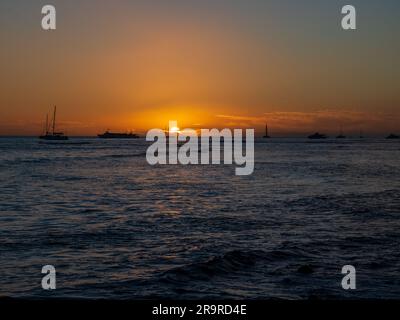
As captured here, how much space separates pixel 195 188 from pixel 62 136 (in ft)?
565

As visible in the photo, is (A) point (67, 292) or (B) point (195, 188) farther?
(B) point (195, 188)

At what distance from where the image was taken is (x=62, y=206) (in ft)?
67.7

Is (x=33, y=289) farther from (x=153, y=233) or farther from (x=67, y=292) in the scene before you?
(x=153, y=233)

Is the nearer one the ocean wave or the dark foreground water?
the dark foreground water

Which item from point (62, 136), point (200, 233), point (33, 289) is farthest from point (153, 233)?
point (62, 136)

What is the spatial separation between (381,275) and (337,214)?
29.0 feet

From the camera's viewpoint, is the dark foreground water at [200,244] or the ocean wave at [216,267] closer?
the dark foreground water at [200,244]

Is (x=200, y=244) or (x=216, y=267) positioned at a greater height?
(x=200, y=244)

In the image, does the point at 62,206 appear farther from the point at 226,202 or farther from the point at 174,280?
the point at 174,280

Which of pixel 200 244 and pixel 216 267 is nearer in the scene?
pixel 216 267

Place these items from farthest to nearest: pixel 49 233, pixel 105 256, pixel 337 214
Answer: pixel 337 214
pixel 49 233
pixel 105 256

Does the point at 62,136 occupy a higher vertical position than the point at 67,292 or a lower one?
higher
